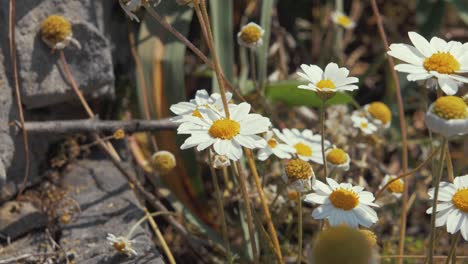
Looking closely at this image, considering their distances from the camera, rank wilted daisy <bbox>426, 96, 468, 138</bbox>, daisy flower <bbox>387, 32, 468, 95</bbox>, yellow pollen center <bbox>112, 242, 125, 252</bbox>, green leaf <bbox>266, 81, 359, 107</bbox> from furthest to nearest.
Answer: green leaf <bbox>266, 81, 359, 107</bbox> → yellow pollen center <bbox>112, 242, 125, 252</bbox> → daisy flower <bbox>387, 32, 468, 95</bbox> → wilted daisy <bbox>426, 96, 468, 138</bbox>

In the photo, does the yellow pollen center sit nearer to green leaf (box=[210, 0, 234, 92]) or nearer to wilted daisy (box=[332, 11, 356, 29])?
green leaf (box=[210, 0, 234, 92])

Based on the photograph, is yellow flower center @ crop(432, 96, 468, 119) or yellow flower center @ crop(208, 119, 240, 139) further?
yellow flower center @ crop(208, 119, 240, 139)

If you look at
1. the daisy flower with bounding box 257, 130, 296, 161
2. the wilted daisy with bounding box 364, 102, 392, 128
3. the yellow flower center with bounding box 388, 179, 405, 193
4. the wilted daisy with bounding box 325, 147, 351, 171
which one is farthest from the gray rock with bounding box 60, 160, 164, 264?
the wilted daisy with bounding box 364, 102, 392, 128

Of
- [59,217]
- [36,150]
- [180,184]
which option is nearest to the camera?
[59,217]

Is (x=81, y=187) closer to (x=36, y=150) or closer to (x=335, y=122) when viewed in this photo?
(x=36, y=150)

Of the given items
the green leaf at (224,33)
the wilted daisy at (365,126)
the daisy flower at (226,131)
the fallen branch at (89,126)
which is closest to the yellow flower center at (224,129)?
the daisy flower at (226,131)

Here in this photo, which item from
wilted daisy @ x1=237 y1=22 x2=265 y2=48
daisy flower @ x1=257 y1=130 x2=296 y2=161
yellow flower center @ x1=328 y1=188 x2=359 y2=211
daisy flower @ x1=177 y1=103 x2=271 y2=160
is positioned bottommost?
yellow flower center @ x1=328 y1=188 x2=359 y2=211

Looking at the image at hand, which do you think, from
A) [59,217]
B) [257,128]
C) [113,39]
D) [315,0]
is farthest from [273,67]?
[257,128]
